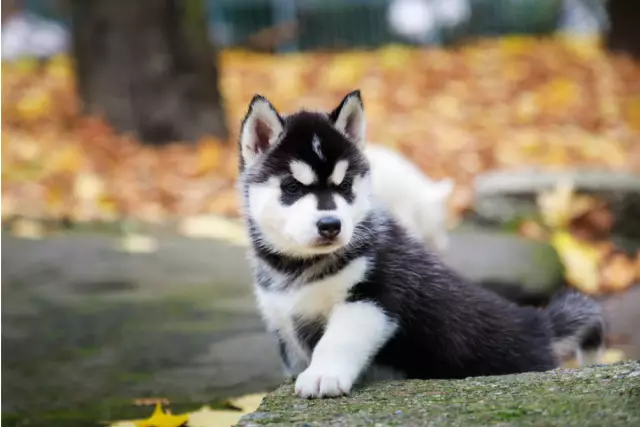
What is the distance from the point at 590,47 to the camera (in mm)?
13164

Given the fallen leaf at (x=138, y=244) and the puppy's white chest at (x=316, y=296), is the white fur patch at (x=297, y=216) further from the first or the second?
the fallen leaf at (x=138, y=244)

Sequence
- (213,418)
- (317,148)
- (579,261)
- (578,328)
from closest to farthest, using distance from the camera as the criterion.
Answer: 1. (317,148)
2. (213,418)
3. (578,328)
4. (579,261)

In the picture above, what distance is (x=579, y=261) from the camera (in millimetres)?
5820

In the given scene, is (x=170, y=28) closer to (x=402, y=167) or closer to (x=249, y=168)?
(x=402, y=167)

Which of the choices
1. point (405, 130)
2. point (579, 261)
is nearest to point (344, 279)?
point (579, 261)

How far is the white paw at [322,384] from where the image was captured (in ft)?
8.65

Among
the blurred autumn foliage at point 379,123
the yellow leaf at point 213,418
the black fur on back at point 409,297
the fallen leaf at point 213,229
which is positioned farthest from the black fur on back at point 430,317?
the blurred autumn foliage at point 379,123

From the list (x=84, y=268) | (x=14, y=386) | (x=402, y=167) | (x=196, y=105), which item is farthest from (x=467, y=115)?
(x=14, y=386)

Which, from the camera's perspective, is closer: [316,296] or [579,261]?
[316,296]

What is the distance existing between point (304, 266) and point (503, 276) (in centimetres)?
243

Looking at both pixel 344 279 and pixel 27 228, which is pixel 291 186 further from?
pixel 27 228

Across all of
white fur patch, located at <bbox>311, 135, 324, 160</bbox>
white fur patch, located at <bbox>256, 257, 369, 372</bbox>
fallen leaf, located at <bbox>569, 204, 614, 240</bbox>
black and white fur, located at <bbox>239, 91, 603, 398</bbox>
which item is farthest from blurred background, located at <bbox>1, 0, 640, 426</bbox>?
white fur patch, located at <bbox>311, 135, 324, 160</bbox>

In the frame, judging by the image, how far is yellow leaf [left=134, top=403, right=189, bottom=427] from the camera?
3061 mm

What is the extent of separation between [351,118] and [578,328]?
3.99ft
